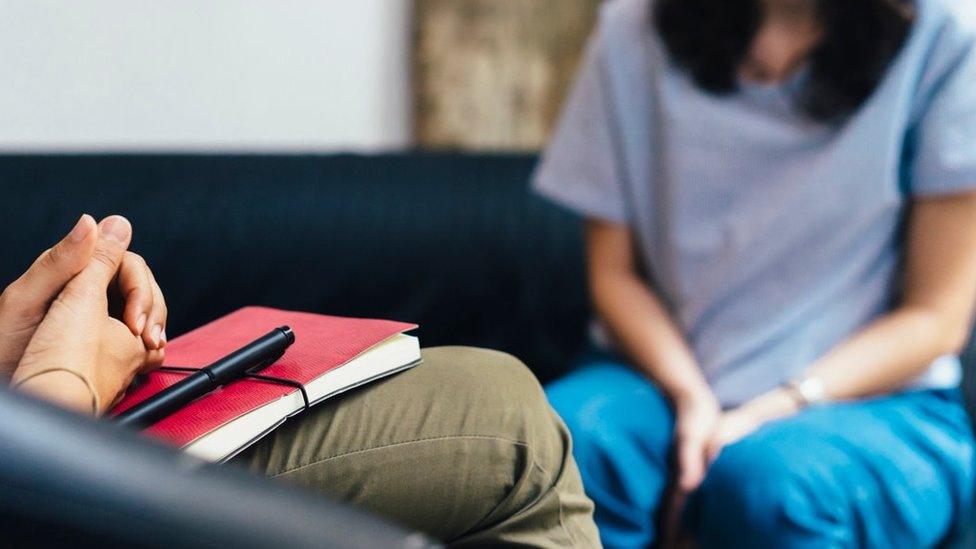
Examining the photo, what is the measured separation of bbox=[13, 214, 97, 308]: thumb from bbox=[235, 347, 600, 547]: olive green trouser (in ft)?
0.49

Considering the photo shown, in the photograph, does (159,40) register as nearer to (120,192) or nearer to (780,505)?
(120,192)

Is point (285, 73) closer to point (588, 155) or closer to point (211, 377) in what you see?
point (588, 155)

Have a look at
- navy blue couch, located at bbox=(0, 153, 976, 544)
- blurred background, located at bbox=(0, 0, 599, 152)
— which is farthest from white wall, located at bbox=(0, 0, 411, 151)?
navy blue couch, located at bbox=(0, 153, 976, 544)

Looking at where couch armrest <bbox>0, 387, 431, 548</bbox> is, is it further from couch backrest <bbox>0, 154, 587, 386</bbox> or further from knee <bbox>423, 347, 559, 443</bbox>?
couch backrest <bbox>0, 154, 587, 386</bbox>

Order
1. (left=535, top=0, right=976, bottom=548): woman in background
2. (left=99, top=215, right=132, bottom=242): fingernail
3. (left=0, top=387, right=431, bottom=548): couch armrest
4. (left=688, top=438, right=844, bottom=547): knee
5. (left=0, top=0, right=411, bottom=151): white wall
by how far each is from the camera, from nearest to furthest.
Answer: (left=0, top=387, right=431, bottom=548): couch armrest
(left=99, top=215, right=132, bottom=242): fingernail
(left=688, top=438, right=844, bottom=547): knee
(left=535, top=0, right=976, bottom=548): woman in background
(left=0, top=0, right=411, bottom=151): white wall

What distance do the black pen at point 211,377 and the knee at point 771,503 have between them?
1.44ft

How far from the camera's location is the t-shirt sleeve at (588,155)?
112 centimetres

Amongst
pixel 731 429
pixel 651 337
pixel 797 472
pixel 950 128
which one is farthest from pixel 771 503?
pixel 950 128

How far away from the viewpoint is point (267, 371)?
61 centimetres

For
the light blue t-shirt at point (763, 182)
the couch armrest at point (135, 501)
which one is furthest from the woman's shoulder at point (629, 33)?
the couch armrest at point (135, 501)

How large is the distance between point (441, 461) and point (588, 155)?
0.59 meters

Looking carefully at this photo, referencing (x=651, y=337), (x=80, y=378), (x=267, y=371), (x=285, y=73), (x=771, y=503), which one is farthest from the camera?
(x=285, y=73)

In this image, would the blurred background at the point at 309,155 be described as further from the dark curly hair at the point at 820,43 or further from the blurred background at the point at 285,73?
the dark curly hair at the point at 820,43

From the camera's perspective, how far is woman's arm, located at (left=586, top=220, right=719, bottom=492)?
97cm
